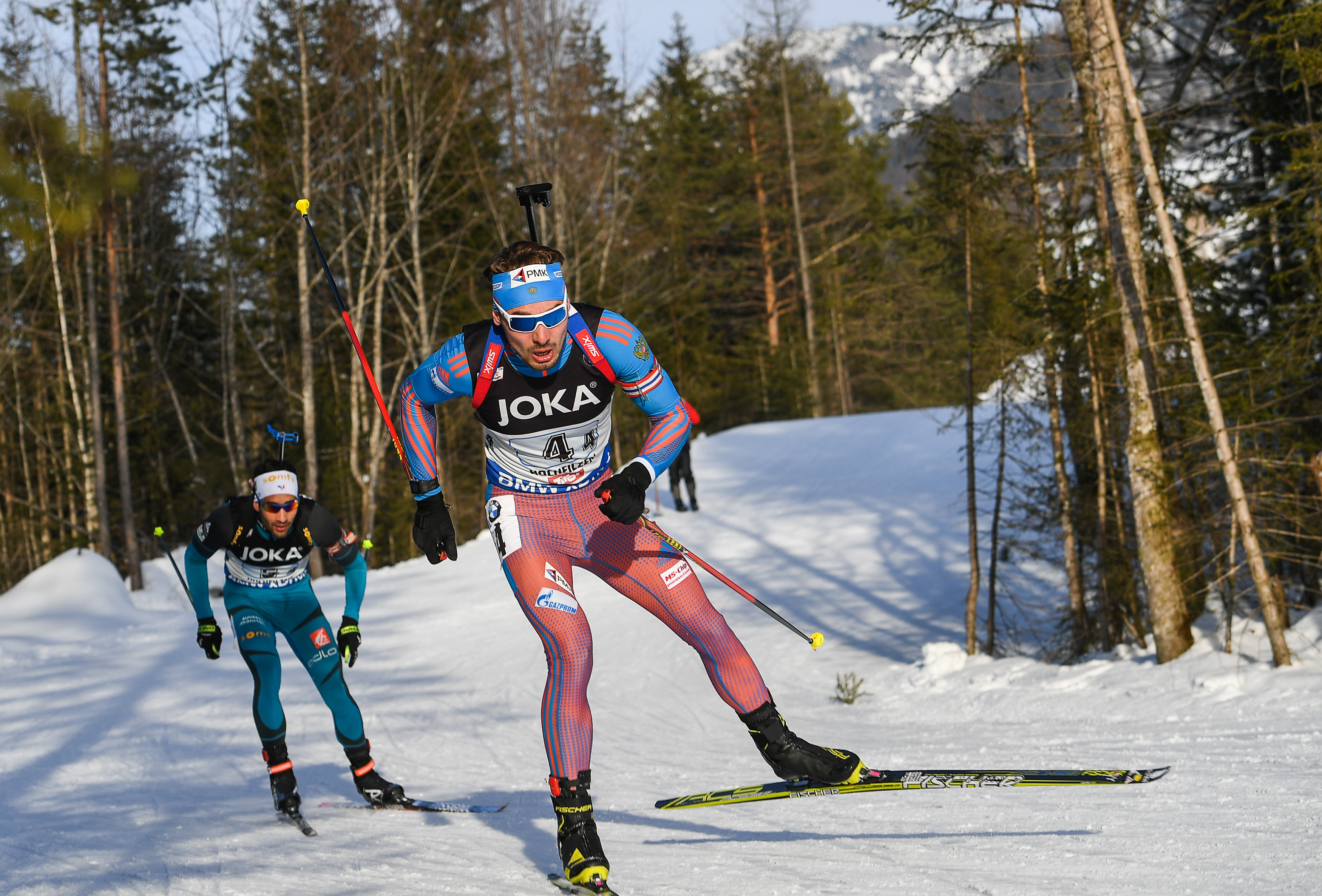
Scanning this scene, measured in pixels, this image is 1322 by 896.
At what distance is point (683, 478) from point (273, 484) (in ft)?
46.2

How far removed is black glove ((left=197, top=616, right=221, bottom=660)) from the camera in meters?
5.63

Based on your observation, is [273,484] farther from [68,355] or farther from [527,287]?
[68,355]

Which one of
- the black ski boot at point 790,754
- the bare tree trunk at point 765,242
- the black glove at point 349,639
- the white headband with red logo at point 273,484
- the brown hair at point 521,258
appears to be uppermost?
the bare tree trunk at point 765,242

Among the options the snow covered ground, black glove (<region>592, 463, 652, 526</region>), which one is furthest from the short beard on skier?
the snow covered ground

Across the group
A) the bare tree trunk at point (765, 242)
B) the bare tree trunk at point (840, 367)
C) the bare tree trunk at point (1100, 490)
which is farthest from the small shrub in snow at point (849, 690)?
the bare tree trunk at point (765, 242)

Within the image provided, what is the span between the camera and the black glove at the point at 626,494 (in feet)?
11.5

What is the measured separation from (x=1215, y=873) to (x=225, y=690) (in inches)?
378

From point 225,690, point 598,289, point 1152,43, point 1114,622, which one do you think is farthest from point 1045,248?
point 598,289

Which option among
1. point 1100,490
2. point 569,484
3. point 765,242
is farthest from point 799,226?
point 569,484

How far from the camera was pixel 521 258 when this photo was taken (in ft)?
12.0

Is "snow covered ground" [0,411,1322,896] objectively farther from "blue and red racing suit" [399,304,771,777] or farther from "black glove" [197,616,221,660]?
"black glove" [197,616,221,660]

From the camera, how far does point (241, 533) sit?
5777mm

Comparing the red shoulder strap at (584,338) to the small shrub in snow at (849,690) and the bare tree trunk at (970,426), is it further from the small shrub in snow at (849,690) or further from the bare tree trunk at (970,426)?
the bare tree trunk at (970,426)

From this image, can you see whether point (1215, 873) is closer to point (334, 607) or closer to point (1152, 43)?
point (1152, 43)
